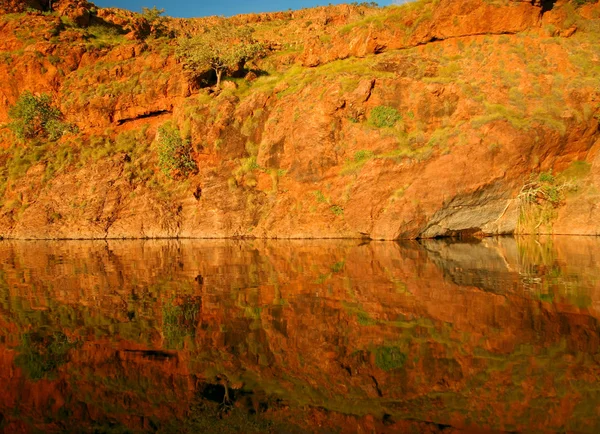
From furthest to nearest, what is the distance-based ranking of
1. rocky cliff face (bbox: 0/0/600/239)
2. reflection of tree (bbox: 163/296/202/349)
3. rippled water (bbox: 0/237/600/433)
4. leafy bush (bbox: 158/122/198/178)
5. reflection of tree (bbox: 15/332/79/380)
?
leafy bush (bbox: 158/122/198/178) < rocky cliff face (bbox: 0/0/600/239) < reflection of tree (bbox: 163/296/202/349) < reflection of tree (bbox: 15/332/79/380) < rippled water (bbox: 0/237/600/433)

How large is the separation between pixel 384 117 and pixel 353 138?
243 cm

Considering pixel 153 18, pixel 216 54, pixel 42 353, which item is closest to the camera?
pixel 42 353

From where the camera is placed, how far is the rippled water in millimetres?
5840

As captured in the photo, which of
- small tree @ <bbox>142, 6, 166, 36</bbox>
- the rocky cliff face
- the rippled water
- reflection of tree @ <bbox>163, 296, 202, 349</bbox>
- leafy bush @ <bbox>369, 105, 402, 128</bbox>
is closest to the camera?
the rippled water

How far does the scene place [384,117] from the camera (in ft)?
100

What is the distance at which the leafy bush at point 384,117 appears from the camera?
1194 inches

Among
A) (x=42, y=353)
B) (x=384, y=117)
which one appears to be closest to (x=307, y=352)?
(x=42, y=353)

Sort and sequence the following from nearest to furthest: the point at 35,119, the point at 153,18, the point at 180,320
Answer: the point at 180,320
the point at 35,119
the point at 153,18

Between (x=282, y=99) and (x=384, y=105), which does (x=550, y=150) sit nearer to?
(x=384, y=105)

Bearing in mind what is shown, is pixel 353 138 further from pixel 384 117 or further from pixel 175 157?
pixel 175 157

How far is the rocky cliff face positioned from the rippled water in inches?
556

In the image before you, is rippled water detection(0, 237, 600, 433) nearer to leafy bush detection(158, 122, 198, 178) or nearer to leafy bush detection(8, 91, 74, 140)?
leafy bush detection(158, 122, 198, 178)

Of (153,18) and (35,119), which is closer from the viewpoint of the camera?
(35,119)

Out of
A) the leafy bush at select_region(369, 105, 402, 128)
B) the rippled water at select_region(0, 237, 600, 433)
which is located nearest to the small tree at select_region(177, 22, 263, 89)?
the leafy bush at select_region(369, 105, 402, 128)
